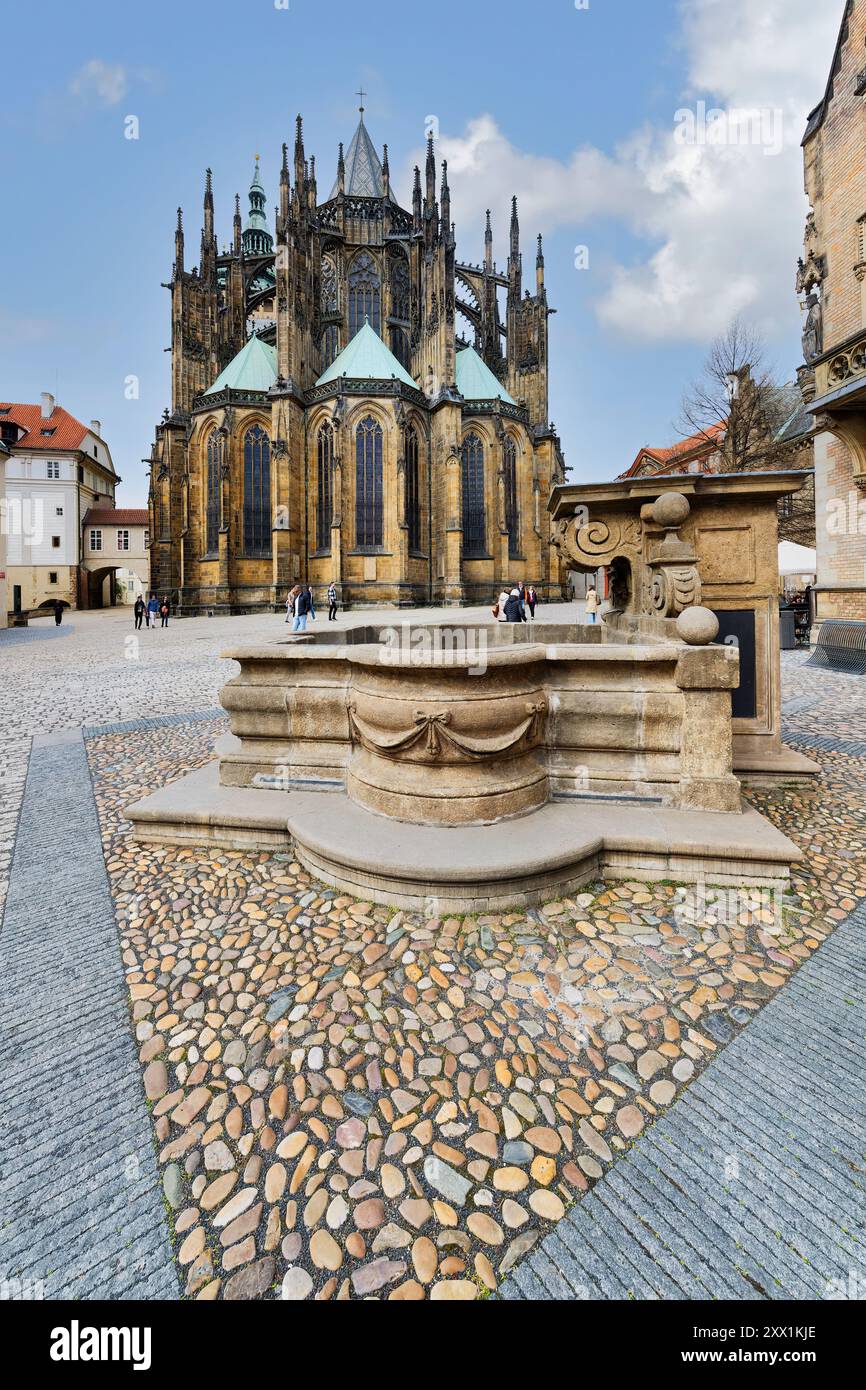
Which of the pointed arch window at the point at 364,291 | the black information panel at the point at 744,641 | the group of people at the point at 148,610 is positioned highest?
the pointed arch window at the point at 364,291

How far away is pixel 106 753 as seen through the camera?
19.8 ft

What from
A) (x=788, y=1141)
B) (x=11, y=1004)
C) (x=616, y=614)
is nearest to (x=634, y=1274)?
(x=788, y=1141)

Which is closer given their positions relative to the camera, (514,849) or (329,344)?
(514,849)

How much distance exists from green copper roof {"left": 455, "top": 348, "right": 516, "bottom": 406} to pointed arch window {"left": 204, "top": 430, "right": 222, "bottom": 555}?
46.8 feet

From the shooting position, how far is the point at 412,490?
31.8m

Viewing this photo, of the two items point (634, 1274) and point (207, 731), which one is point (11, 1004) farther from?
point (207, 731)

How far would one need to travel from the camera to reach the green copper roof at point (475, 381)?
33625mm

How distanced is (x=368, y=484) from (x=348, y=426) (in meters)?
2.96

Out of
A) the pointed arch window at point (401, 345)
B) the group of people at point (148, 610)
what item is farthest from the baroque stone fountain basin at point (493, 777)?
the pointed arch window at point (401, 345)

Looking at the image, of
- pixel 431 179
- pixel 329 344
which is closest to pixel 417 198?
pixel 431 179

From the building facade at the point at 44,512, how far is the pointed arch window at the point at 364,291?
25412mm

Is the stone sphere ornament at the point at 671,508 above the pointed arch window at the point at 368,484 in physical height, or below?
below

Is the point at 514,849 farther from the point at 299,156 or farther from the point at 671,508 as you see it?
the point at 299,156

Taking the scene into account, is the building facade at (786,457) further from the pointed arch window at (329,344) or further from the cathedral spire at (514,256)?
the pointed arch window at (329,344)
